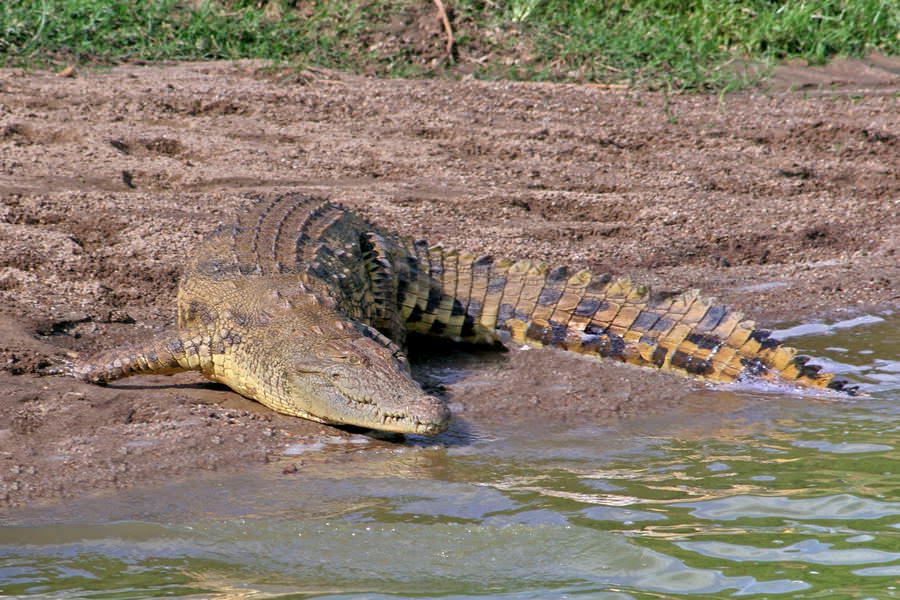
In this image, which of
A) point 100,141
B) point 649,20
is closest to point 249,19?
point 100,141

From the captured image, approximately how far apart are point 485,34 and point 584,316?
532 cm

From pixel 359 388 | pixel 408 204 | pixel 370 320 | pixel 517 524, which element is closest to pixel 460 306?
pixel 370 320

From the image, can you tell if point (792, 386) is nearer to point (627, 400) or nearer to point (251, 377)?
point (627, 400)

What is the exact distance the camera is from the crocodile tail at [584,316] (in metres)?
4.83

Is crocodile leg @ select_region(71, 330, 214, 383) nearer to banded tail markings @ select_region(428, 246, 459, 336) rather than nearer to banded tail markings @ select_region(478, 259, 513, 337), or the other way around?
banded tail markings @ select_region(428, 246, 459, 336)

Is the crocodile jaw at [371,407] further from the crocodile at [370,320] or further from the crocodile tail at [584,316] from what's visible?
the crocodile tail at [584,316]

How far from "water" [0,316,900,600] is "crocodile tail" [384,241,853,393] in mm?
637

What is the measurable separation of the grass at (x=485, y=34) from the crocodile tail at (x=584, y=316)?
440 cm

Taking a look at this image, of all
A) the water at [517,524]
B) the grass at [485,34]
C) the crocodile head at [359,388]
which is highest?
the grass at [485,34]

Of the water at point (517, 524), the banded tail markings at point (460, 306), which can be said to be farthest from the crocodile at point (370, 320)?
the water at point (517, 524)

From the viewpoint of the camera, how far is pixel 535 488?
11.6ft

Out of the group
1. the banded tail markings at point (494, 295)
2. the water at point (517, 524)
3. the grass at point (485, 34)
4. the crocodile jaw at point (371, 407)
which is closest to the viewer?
the water at point (517, 524)

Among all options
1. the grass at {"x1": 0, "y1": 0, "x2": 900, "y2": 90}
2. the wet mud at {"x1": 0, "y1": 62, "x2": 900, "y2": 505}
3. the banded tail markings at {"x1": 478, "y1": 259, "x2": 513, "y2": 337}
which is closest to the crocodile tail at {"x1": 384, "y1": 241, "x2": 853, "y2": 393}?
the banded tail markings at {"x1": 478, "y1": 259, "x2": 513, "y2": 337}

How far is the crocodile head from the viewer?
3848 mm
